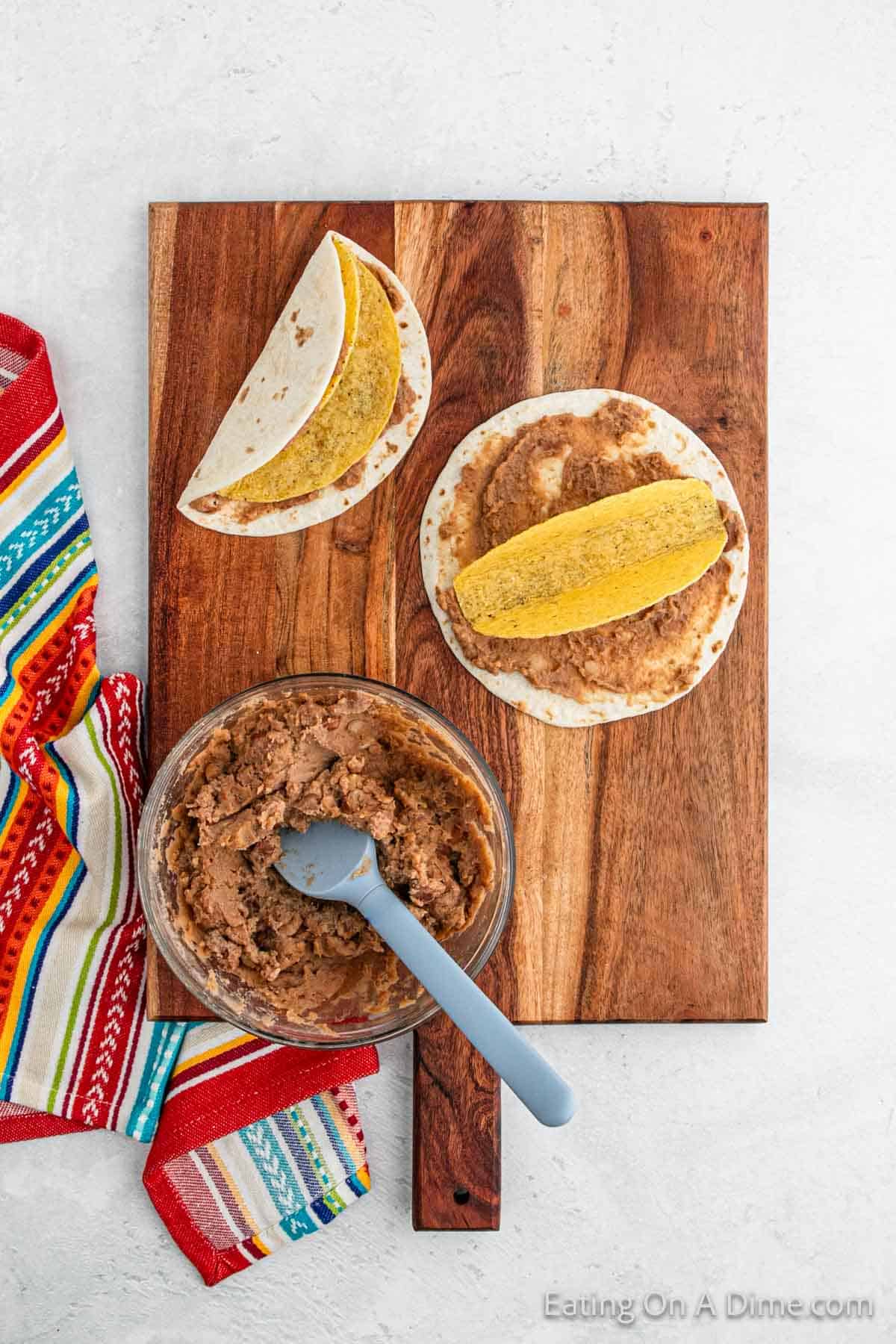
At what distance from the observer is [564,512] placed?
1.99m

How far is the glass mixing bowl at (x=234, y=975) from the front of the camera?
185 cm

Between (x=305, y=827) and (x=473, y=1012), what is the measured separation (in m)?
0.44

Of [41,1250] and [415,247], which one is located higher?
[415,247]

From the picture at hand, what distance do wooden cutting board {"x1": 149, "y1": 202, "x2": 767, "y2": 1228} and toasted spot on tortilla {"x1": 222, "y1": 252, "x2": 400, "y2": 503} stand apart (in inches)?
3.4

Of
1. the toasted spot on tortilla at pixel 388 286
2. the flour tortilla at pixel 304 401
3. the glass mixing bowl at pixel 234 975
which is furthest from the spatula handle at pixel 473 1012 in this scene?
the toasted spot on tortilla at pixel 388 286

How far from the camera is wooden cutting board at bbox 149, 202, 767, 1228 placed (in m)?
2.02

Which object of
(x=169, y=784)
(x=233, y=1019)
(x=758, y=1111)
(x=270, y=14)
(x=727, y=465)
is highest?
(x=270, y=14)

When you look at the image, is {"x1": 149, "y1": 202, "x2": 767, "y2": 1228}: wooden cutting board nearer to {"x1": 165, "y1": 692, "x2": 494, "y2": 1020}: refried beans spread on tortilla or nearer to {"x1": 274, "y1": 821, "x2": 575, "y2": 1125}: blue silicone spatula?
{"x1": 165, "y1": 692, "x2": 494, "y2": 1020}: refried beans spread on tortilla

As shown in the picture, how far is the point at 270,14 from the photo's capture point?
2.15 meters

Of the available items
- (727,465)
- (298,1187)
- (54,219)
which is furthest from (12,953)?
(727,465)

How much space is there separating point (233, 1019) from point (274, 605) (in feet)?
2.53

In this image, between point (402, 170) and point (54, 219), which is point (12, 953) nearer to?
point (54, 219)

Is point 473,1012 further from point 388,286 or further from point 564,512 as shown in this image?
point 388,286

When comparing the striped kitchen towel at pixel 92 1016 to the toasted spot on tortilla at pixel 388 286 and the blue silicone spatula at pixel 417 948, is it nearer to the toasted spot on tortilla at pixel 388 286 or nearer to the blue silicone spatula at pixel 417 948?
the blue silicone spatula at pixel 417 948
